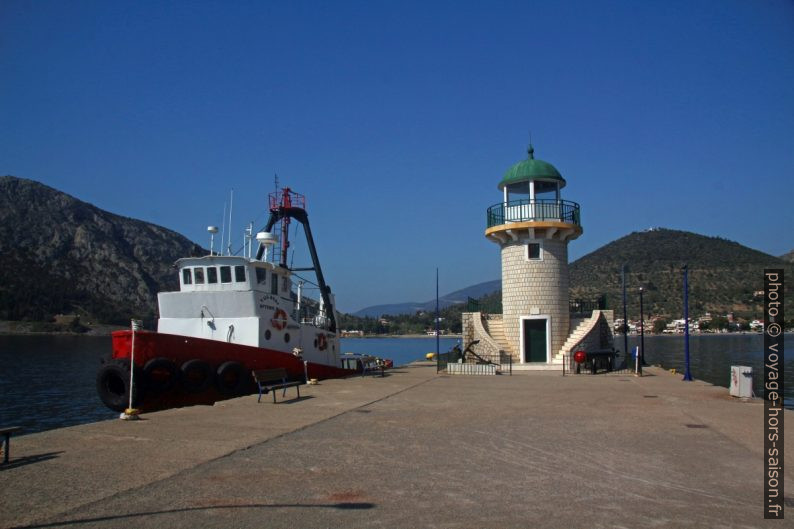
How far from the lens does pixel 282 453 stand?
849cm

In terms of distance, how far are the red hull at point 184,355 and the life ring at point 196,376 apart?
0.13 meters

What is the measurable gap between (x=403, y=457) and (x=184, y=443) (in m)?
3.28

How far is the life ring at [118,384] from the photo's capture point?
47.8 ft

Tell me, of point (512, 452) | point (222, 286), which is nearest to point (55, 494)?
point (512, 452)

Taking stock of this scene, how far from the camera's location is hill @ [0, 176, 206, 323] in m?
131

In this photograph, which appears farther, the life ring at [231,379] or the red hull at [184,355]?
the life ring at [231,379]

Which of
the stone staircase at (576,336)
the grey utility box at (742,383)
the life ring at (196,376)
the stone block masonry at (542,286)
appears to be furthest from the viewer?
the stone block masonry at (542,286)

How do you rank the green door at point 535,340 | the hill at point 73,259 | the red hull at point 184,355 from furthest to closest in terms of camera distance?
the hill at point 73,259
the green door at point 535,340
the red hull at point 184,355

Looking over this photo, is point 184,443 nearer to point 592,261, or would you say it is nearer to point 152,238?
point 592,261

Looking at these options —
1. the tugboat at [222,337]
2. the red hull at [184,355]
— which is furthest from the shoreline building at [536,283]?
the red hull at [184,355]

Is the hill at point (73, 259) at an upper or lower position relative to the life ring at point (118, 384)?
upper

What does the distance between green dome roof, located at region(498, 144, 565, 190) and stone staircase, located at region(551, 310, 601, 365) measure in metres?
6.22

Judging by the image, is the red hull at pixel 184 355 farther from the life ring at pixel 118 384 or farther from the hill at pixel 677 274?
the hill at pixel 677 274

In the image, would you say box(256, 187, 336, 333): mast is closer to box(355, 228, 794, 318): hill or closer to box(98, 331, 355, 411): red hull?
box(98, 331, 355, 411): red hull
